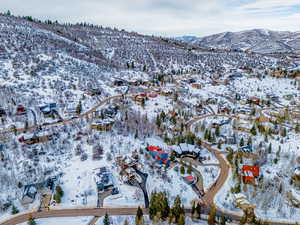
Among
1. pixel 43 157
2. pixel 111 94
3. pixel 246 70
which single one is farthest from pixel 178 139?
pixel 246 70

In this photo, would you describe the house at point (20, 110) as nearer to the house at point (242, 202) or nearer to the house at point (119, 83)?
the house at point (119, 83)

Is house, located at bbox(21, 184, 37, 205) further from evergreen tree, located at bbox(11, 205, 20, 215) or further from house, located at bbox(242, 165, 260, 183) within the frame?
house, located at bbox(242, 165, 260, 183)

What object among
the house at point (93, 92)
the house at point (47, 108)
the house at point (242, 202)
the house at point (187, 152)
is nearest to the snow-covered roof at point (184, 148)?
the house at point (187, 152)

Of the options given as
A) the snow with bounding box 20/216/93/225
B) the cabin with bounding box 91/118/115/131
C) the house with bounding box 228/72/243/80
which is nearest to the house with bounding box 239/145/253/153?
the cabin with bounding box 91/118/115/131

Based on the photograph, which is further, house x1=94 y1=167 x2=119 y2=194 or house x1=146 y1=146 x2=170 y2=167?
house x1=146 y1=146 x2=170 y2=167

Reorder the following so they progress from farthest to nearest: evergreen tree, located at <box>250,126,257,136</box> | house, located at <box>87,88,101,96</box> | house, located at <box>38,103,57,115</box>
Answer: house, located at <box>87,88,101,96</box>, house, located at <box>38,103,57,115</box>, evergreen tree, located at <box>250,126,257,136</box>

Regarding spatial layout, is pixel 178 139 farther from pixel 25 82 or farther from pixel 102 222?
pixel 25 82
